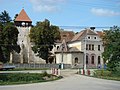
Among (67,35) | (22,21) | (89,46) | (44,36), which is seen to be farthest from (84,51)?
(22,21)

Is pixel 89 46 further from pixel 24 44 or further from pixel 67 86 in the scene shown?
pixel 67 86

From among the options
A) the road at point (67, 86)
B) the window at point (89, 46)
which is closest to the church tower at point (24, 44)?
the window at point (89, 46)

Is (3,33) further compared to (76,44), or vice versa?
(76,44)

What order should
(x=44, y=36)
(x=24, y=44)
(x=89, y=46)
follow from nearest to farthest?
(x=44, y=36)
(x=89, y=46)
(x=24, y=44)

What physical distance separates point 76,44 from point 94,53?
20.2 ft

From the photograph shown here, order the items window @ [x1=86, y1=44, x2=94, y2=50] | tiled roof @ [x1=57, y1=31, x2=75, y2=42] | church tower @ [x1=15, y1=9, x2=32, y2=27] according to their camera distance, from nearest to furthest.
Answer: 1. window @ [x1=86, y1=44, x2=94, y2=50]
2. church tower @ [x1=15, y1=9, x2=32, y2=27]
3. tiled roof @ [x1=57, y1=31, x2=75, y2=42]

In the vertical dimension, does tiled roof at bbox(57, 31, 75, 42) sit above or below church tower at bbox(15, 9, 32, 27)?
below

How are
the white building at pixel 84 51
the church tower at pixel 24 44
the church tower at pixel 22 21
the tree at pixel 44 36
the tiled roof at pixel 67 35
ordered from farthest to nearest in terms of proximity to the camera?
the tiled roof at pixel 67 35
the church tower at pixel 22 21
the church tower at pixel 24 44
the white building at pixel 84 51
the tree at pixel 44 36

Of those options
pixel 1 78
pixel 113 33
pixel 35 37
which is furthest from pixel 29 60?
pixel 1 78

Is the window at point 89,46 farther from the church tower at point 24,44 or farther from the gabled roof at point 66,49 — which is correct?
the church tower at point 24,44

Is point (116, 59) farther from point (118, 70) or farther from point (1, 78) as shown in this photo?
point (1, 78)

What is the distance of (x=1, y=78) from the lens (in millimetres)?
39125

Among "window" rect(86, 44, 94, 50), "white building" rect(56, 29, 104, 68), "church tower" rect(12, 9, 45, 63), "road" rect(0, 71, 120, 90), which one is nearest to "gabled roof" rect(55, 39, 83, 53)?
"white building" rect(56, 29, 104, 68)

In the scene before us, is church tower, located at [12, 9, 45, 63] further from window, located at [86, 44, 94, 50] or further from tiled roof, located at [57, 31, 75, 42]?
window, located at [86, 44, 94, 50]
